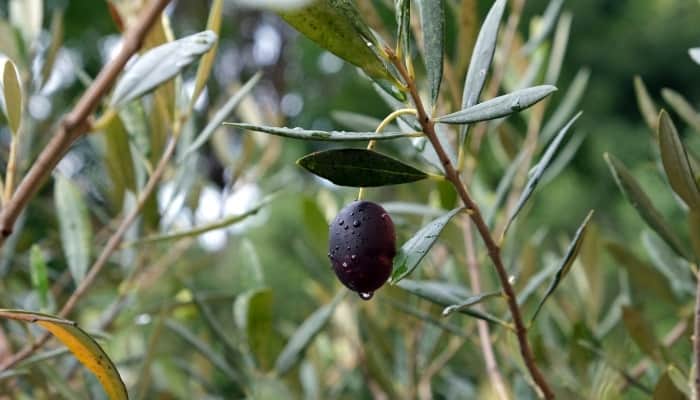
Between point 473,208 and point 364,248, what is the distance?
1.9 inches

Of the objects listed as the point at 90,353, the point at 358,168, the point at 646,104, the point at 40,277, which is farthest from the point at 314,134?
the point at 646,104

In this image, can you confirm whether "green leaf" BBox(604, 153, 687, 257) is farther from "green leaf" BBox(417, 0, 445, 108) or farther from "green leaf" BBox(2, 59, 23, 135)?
"green leaf" BBox(2, 59, 23, 135)

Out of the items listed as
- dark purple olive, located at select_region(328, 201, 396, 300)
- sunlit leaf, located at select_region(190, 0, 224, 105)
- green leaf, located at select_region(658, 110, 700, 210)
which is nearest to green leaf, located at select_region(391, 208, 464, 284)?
dark purple olive, located at select_region(328, 201, 396, 300)

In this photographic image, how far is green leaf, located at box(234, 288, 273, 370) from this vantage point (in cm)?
62

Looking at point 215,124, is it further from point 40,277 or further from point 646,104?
point 646,104

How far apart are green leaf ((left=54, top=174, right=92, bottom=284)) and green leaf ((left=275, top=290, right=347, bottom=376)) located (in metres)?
0.16

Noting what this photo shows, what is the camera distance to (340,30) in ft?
1.06

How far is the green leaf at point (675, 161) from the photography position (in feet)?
1.28

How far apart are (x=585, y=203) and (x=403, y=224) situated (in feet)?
10.00

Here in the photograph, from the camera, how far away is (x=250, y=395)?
642mm

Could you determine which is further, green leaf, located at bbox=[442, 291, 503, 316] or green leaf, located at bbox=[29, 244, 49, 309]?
green leaf, located at bbox=[29, 244, 49, 309]

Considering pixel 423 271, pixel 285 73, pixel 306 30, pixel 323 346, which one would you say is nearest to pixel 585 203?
pixel 285 73

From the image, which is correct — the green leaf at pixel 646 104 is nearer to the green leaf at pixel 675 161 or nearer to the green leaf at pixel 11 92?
the green leaf at pixel 675 161

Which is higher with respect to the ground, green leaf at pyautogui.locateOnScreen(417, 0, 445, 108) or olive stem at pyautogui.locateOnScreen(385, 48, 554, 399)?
green leaf at pyautogui.locateOnScreen(417, 0, 445, 108)
